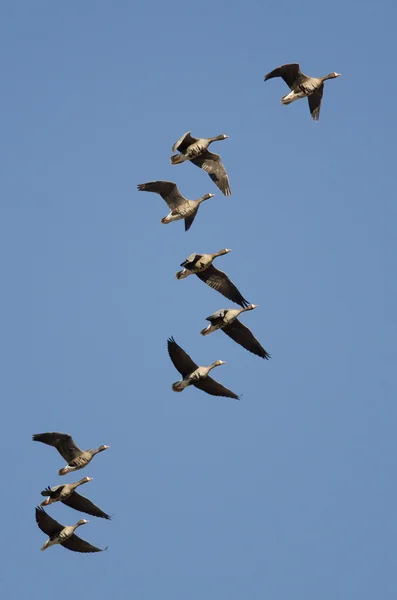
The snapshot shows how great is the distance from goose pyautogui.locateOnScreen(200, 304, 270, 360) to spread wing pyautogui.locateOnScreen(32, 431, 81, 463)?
5.91 metres

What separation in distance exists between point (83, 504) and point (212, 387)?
6.25 metres

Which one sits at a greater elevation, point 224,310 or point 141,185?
point 141,185

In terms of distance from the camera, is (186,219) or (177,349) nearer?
(177,349)

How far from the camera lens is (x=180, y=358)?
44.9 meters

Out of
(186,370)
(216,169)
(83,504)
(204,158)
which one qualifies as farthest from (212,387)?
(204,158)

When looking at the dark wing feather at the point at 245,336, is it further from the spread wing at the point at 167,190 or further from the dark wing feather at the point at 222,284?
the spread wing at the point at 167,190

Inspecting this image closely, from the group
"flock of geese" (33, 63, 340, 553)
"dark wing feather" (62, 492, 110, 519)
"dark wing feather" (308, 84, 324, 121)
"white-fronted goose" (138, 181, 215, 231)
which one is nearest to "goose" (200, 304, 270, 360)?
"flock of geese" (33, 63, 340, 553)

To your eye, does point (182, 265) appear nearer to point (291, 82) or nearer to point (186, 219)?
point (186, 219)

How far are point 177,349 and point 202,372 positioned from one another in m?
1.22

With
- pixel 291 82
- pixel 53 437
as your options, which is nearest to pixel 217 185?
pixel 291 82

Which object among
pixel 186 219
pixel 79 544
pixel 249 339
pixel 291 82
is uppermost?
pixel 291 82

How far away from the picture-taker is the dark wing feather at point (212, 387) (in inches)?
1800

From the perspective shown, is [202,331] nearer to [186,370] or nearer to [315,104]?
[186,370]

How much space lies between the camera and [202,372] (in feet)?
148
